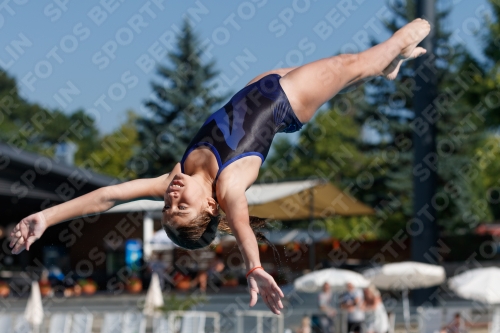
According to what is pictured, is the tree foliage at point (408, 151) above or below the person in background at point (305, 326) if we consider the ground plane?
above

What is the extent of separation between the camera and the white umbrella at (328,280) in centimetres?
1567

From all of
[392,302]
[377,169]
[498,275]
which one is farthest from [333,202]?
[377,169]

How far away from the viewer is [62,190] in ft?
76.9

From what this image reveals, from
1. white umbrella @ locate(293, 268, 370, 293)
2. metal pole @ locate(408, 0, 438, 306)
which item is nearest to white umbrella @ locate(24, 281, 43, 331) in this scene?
white umbrella @ locate(293, 268, 370, 293)

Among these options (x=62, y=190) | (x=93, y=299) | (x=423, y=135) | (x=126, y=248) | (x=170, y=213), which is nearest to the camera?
(x=170, y=213)

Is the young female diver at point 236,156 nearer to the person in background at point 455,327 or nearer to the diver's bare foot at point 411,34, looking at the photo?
the diver's bare foot at point 411,34

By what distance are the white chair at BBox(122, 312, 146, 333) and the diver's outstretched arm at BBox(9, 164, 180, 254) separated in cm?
789

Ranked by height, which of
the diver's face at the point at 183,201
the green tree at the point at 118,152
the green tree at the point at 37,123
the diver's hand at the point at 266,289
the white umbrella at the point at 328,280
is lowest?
the diver's hand at the point at 266,289

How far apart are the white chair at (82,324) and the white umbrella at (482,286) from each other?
23.7ft

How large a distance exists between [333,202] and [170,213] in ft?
54.1

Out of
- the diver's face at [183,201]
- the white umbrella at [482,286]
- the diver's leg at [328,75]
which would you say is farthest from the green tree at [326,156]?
the diver's face at [183,201]

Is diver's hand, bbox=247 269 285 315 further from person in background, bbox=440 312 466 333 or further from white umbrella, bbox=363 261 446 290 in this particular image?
white umbrella, bbox=363 261 446 290

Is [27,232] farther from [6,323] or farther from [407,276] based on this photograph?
[407,276]

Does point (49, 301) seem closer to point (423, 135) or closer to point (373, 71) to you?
point (423, 135)
